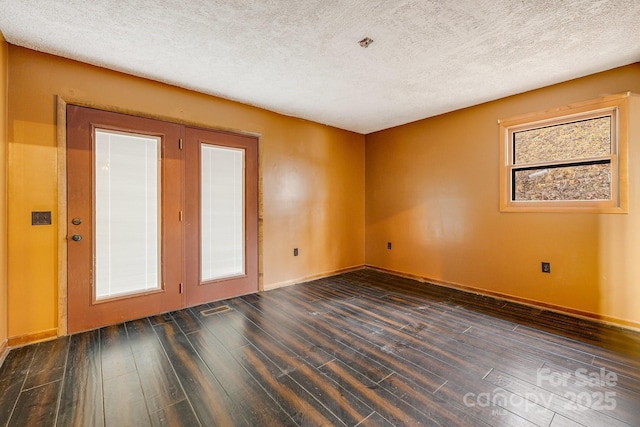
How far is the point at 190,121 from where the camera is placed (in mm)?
3166

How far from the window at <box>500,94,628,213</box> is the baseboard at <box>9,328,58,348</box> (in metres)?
4.97

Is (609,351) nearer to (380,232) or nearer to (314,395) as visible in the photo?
(314,395)

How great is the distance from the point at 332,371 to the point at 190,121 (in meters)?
2.99

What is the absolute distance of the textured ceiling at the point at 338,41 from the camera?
6.10 ft

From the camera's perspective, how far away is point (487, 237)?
11.9 feet

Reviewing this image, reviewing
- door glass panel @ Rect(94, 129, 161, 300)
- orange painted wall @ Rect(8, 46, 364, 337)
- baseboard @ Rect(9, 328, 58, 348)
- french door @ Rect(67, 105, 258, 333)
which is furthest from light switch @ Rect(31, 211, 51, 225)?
baseboard @ Rect(9, 328, 58, 348)

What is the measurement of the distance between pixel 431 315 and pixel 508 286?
128cm

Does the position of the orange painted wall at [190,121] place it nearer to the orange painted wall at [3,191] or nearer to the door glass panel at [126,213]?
the orange painted wall at [3,191]

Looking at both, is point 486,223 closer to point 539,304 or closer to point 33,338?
point 539,304

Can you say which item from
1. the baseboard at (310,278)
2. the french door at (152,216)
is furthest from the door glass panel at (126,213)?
the baseboard at (310,278)

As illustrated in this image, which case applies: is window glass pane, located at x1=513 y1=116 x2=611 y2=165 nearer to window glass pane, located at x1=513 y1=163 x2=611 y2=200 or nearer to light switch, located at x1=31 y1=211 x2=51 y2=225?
window glass pane, located at x1=513 y1=163 x2=611 y2=200

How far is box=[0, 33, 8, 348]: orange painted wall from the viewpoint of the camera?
2.13 m

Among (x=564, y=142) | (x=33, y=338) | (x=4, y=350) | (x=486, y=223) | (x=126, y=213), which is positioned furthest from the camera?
(x=486, y=223)

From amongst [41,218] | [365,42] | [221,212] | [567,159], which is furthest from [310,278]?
[567,159]
